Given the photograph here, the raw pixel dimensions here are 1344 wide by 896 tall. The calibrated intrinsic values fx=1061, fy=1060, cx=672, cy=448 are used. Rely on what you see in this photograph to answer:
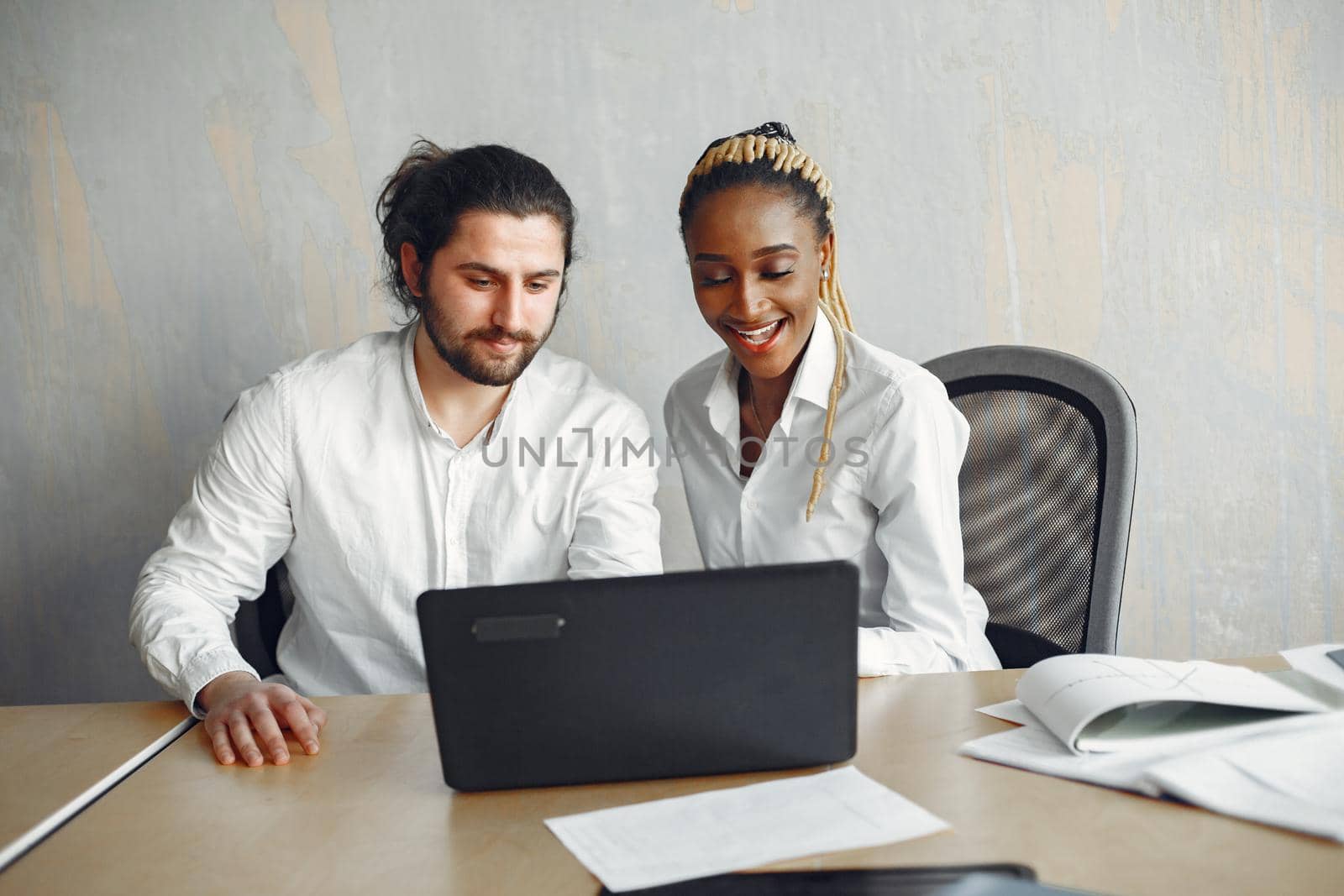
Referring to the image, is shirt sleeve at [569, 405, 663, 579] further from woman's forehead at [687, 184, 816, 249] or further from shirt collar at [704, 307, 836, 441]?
woman's forehead at [687, 184, 816, 249]

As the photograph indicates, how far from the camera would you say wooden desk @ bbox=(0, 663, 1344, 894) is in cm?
77

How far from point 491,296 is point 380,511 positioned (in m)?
0.38

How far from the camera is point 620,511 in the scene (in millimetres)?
1725

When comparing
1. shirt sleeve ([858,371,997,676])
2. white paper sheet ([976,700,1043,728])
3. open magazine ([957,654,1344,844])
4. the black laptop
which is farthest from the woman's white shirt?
the black laptop

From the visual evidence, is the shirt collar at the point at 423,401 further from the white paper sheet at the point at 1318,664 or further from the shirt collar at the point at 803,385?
the white paper sheet at the point at 1318,664

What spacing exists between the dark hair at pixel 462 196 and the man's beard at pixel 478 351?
11 cm

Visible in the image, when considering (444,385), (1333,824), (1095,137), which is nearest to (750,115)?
(1095,137)

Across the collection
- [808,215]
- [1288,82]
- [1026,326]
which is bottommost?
[1026,326]

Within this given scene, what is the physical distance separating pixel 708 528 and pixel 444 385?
1.65 feet

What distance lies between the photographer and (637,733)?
93 centimetres

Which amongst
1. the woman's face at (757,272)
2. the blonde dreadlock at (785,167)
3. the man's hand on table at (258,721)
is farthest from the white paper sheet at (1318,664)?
the man's hand on table at (258,721)

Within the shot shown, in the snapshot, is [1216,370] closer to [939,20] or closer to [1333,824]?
[939,20]

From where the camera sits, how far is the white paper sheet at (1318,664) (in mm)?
1052

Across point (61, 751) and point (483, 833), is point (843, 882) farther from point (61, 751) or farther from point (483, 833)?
point (61, 751)
